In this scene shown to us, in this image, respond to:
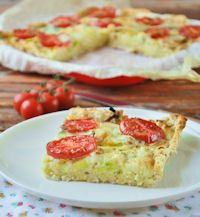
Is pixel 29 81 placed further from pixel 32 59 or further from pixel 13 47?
pixel 13 47

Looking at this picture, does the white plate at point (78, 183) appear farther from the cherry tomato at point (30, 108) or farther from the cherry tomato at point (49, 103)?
the cherry tomato at point (49, 103)

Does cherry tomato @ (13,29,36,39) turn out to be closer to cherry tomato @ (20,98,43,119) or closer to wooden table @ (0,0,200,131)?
wooden table @ (0,0,200,131)

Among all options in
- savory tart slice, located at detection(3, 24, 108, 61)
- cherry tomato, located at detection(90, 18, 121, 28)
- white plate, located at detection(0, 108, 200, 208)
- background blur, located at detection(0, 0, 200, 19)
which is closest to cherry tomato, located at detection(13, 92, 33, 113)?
white plate, located at detection(0, 108, 200, 208)

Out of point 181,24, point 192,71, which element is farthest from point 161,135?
point 181,24

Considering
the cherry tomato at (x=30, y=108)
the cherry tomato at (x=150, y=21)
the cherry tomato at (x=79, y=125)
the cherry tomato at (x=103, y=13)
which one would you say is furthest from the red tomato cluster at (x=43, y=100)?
the cherry tomato at (x=103, y=13)

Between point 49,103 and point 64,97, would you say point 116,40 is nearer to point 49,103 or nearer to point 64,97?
point 64,97
